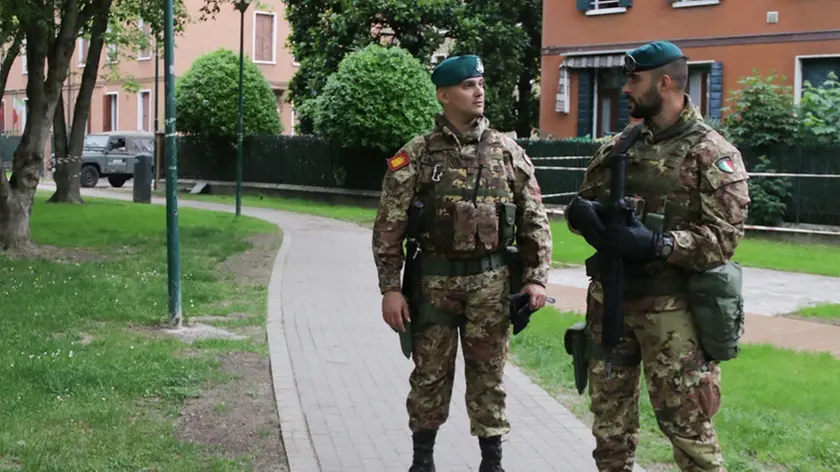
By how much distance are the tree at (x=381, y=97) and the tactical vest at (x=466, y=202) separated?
19730mm

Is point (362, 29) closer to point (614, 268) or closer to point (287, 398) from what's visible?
point (287, 398)

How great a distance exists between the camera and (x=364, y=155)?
1072 inches

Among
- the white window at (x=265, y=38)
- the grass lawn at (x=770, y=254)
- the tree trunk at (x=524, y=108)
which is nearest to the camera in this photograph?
the grass lawn at (x=770, y=254)

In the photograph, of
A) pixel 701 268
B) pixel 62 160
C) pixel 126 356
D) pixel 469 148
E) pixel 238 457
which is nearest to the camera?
pixel 701 268

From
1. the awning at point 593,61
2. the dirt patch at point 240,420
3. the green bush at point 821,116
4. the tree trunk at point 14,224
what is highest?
the awning at point 593,61

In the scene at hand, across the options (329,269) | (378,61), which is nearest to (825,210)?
(329,269)

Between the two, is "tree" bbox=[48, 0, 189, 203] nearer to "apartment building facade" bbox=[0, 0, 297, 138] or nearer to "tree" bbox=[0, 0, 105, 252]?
"tree" bbox=[0, 0, 105, 252]

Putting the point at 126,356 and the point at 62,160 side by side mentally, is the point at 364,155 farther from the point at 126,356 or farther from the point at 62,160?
the point at 126,356

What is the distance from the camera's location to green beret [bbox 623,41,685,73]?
4.26 metres

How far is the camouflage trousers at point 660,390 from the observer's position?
4184 mm

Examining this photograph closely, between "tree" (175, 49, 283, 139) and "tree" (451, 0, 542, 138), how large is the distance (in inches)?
247

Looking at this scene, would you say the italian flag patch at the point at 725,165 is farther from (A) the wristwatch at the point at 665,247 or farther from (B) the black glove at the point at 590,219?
(B) the black glove at the point at 590,219

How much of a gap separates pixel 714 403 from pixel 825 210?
15.2m

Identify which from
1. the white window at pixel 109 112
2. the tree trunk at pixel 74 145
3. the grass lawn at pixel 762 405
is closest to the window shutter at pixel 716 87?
the tree trunk at pixel 74 145
